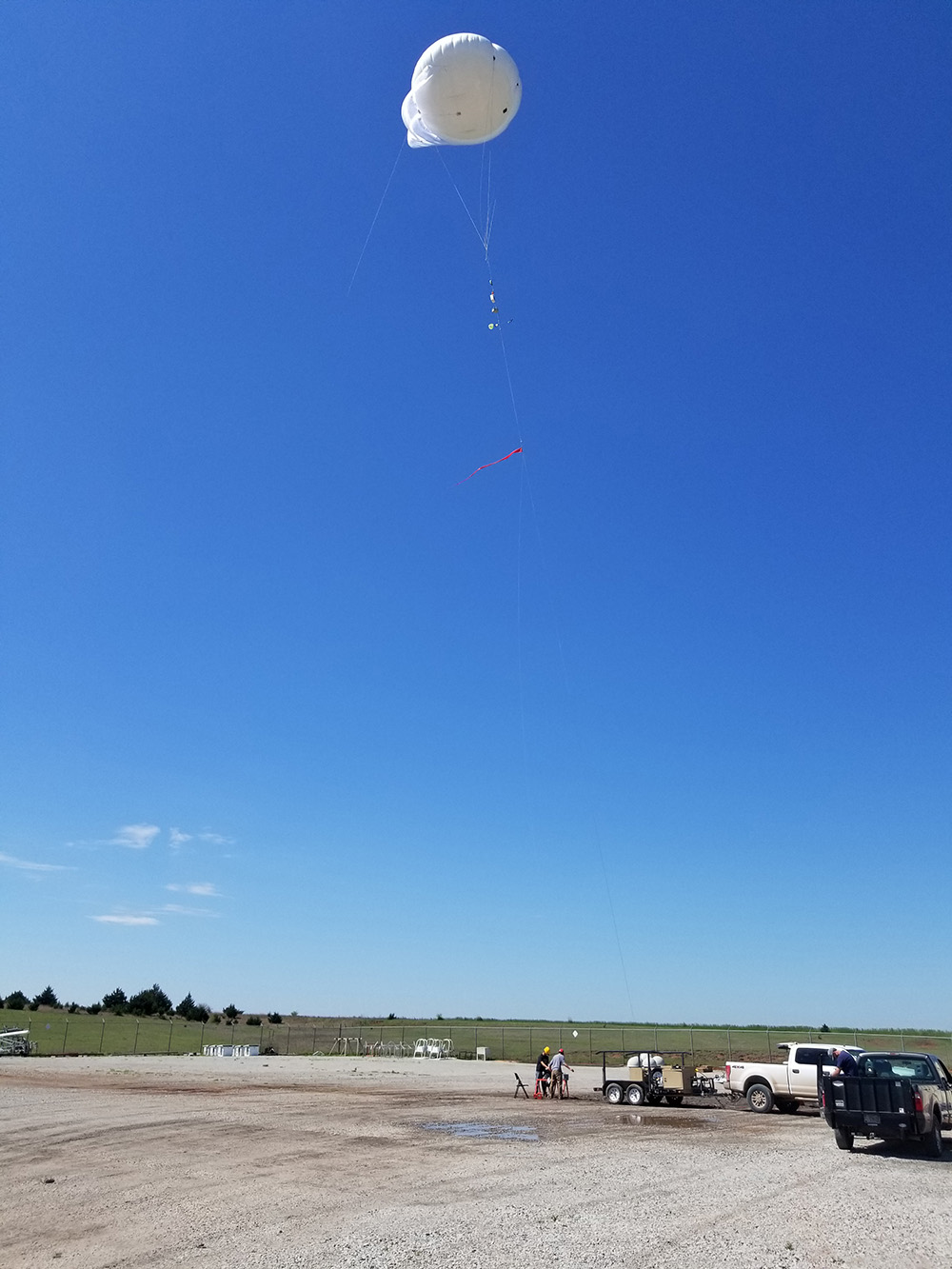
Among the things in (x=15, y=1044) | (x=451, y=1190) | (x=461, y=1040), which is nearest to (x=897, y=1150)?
(x=451, y=1190)

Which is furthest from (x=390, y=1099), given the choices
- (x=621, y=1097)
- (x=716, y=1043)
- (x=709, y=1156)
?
(x=716, y=1043)

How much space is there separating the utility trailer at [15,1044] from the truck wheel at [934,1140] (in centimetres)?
4553

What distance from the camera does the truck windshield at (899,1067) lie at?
54.0 feet

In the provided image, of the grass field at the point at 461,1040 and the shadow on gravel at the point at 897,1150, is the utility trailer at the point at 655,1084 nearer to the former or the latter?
the shadow on gravel at the point at 897,1150

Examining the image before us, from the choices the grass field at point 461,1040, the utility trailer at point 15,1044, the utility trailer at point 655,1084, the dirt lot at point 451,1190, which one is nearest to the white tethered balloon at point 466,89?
the dirt lot at point 451,1190

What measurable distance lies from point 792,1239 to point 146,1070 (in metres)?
35.0

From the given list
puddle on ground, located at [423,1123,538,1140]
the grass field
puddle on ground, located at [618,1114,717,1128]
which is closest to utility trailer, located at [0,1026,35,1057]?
the grass field

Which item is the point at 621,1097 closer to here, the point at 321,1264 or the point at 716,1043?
the point at 321,1264

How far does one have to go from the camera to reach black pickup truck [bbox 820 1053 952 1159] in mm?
14812

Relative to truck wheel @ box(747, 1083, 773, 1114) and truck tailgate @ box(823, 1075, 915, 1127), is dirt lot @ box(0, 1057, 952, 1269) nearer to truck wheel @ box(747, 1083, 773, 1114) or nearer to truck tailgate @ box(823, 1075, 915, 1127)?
truck tailgate @ box(823, 1075, 915, 1127)

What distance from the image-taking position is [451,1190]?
1147cm

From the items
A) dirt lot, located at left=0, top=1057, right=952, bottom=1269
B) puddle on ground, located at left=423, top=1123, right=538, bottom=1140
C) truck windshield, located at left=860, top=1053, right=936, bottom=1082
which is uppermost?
truck windshield, located at left=860, top=1053, right=936, bottom=1082

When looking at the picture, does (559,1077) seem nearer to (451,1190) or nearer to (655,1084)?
(655,1084)

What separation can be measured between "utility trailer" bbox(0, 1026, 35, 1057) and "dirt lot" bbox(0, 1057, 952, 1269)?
95.1 feet
